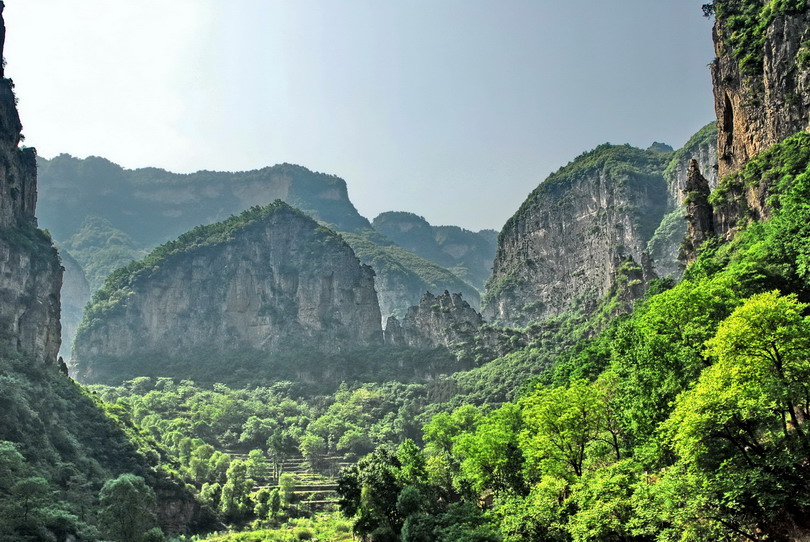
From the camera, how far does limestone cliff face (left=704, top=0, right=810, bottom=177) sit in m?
58.6

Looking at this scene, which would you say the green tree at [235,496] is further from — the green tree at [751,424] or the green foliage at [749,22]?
the green foliage at [749,22]

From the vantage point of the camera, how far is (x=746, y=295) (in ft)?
122

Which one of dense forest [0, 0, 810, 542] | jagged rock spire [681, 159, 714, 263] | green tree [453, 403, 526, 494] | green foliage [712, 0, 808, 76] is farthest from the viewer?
jagged rock spire [681, 159, 714, 263]

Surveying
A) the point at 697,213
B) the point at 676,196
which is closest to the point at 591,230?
the point at 676,196

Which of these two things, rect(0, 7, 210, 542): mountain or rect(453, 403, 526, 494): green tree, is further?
rect(0, 7, 210, 542): mountain

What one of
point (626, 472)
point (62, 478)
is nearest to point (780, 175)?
point (626, 472)

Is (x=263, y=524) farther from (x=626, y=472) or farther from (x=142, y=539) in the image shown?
(x=626, y=472)

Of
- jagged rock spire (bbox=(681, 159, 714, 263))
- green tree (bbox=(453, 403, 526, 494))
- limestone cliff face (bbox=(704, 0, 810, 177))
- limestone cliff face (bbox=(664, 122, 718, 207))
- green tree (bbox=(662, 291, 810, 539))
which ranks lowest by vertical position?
green tree (bbox=(453, 403, 526, 494))

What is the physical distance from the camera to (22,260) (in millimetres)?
87500

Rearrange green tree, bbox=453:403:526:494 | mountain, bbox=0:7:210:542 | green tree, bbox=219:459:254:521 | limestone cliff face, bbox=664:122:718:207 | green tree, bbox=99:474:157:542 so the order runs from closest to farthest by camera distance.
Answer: green tree, bbox=453:403:526:494
mountain, bbox=0:7:210:542
green tree, bbox=99:474:157:542
green tree, bbox=219:459:254:521
limestone cliff face, bbox=664:122:718:207

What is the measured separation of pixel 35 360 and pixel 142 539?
41.9 meters

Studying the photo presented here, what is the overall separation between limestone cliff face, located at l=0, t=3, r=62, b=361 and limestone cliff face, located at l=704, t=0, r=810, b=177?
95.1 meters

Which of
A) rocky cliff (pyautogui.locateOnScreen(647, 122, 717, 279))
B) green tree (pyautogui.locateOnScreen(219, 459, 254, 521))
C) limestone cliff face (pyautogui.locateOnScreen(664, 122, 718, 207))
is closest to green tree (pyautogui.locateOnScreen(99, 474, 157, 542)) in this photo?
green tree (pyautogui.locateOnScreen(219, 459, 254, 521))

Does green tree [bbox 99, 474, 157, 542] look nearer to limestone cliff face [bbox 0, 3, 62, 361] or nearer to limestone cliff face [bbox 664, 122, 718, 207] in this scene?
limestone cliff face [bbox 0, 3, 62, 361]
